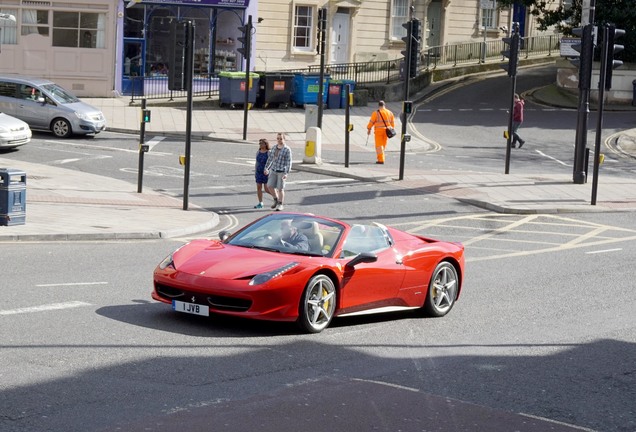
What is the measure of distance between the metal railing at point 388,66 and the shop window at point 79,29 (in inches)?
86.4

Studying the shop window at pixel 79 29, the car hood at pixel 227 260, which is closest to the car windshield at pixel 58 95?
the shop window at pixel 79 29

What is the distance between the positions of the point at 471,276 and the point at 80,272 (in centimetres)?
558

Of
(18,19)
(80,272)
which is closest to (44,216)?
(80,272)

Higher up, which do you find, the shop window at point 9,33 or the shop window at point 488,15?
the shop window at point 488,15

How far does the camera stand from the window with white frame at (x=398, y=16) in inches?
2178

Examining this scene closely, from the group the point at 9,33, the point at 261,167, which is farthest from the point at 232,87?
the point at 261,167

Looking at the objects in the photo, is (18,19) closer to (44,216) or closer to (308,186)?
(308,186)

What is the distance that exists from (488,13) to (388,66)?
Answer: 1142 centimetres

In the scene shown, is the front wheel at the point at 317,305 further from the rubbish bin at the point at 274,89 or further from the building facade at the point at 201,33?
the building facade at the point at 201,33

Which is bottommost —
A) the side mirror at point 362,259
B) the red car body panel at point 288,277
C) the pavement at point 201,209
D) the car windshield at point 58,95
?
the pavement at point 201,209

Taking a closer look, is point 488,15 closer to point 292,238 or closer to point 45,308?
point 292,238

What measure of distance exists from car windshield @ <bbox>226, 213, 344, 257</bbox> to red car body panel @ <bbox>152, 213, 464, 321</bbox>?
0.28ft

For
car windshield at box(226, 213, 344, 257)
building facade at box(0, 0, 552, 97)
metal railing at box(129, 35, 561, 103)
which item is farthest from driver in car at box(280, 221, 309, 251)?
building facade at box(0, 0, 552, 97)

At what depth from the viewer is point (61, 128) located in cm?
3394
